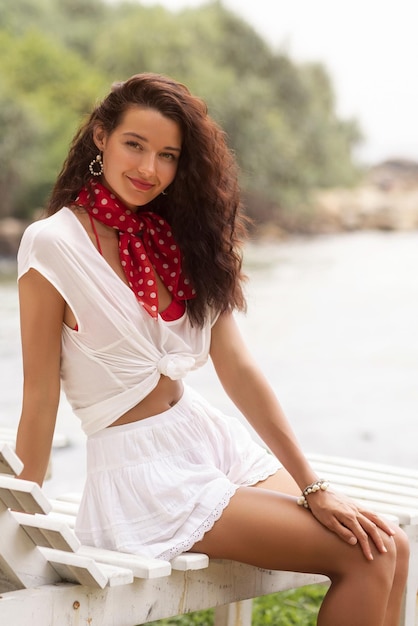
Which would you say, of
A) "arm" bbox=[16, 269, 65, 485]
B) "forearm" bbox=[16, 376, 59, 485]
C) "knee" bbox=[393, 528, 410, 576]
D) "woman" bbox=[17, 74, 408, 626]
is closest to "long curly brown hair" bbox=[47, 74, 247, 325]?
"woman" bbox=[17, 74, 408, 626]

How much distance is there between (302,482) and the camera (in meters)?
2.32

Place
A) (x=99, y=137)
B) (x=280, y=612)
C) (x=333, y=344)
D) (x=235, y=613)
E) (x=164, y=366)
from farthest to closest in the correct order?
1. (x=333, y=344)
2. (x=280, y=612)
3. (x=235, y=613)
4. (x=99, y=137)
5. (x=164, y=366)

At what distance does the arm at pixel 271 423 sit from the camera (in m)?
2.19

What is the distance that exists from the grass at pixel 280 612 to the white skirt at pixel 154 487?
5.70ft

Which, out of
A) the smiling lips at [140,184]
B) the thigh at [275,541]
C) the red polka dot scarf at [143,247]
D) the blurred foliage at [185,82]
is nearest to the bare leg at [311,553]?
A: the thigh at [275,541]

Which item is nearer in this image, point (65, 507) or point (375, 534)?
point (375, 534)

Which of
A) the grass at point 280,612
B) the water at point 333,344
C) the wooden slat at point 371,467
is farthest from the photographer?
the water at point 333,344

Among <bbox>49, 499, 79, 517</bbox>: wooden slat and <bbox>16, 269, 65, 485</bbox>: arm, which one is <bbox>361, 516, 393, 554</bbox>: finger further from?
<bbox>49, 499, 79, 517</bbox>: wooden slat

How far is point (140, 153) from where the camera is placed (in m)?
2.33

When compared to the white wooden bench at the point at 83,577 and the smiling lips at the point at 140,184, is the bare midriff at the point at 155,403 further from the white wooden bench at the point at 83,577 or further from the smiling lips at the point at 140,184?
the smiling lips at the point at 140,184

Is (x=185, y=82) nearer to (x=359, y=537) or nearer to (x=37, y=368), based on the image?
(x=37, y=368)

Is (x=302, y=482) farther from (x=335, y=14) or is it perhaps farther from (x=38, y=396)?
(x=335, y=14)

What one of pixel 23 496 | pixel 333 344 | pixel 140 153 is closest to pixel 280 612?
pixel 140 153

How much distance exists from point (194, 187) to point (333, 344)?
608 cm
